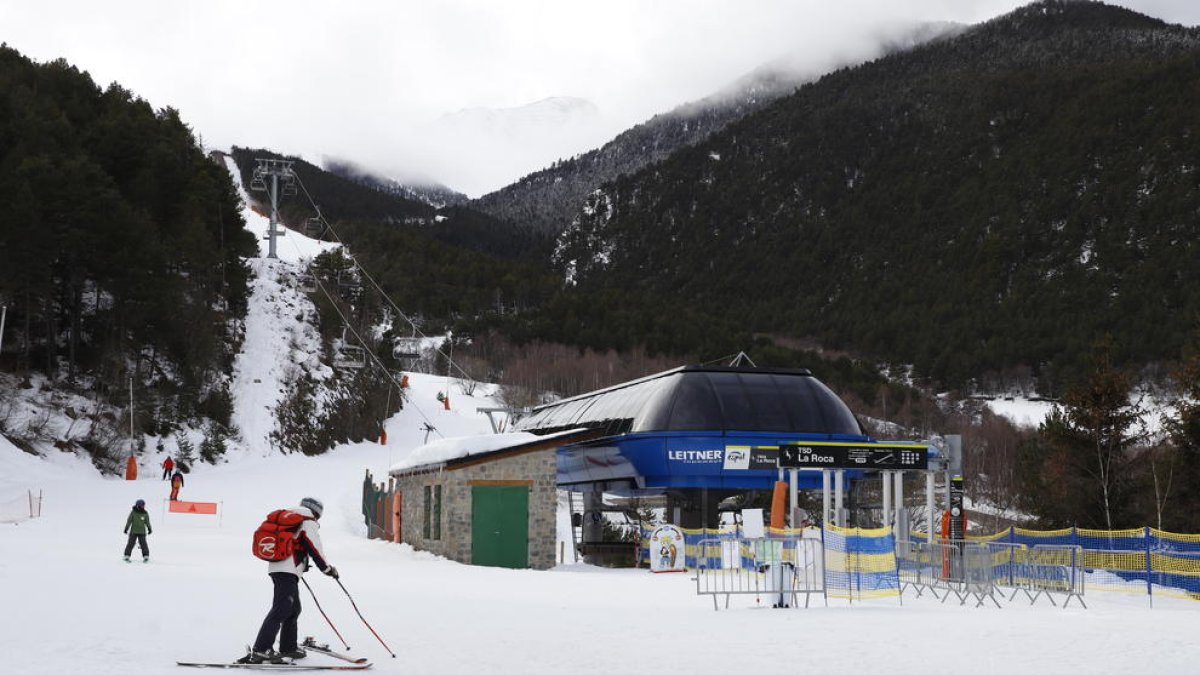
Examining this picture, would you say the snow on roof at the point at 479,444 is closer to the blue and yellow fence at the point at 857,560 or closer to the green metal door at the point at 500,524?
the green metal door at the point at 500,524

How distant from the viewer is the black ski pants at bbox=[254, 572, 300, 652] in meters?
11.0

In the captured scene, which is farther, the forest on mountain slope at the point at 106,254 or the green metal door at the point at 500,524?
the forest on mountain slope at the point at 106,254

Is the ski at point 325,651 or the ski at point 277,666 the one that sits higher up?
the ski at point 325,651

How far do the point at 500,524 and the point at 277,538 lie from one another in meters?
17.6

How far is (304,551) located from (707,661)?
4.17 meters

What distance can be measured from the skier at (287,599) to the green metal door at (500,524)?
1718 cm

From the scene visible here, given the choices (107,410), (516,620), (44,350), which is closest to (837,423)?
(516,620)

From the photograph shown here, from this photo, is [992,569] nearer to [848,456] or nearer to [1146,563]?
[848,456]

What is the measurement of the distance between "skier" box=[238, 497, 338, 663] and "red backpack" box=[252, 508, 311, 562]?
48 mm

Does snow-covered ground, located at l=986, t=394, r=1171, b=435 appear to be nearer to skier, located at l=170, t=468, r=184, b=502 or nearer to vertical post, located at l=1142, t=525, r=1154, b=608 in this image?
skier, located at l=170, t=468, r=184, b=502

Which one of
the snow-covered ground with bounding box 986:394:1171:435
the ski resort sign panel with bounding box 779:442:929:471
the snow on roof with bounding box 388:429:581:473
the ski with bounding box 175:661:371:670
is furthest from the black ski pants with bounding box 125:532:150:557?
the snow-covered ground with bounding box 986:394:1171:435

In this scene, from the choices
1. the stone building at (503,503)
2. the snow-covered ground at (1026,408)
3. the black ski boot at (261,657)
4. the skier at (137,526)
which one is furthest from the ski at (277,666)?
the snow-covered ground at (1026,408)

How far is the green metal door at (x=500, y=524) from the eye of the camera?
28.6 metres

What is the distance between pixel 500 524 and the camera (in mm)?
28672
